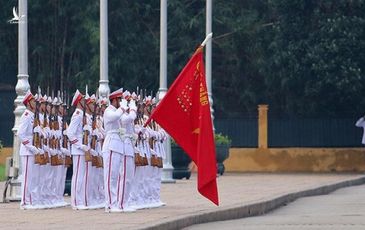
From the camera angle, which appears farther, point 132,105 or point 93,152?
point 93,152

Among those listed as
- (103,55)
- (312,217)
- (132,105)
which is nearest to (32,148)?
(132,105)

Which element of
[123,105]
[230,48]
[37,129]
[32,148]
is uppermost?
[230,48]

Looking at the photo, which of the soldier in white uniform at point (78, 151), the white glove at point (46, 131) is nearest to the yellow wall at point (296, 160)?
the white glove at point (46, 131)

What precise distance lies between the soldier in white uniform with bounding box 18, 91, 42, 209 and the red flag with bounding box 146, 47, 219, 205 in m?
1.99

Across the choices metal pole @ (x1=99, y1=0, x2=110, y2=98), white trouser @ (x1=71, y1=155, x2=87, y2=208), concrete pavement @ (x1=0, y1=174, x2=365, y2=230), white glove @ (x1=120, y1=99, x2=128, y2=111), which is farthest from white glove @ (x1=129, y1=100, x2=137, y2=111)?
metal pole @ (x1=99, y1=0, x2=110, y2=98)

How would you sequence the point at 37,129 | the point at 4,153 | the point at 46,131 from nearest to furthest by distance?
the point at 37,129
the point at 46,131
the point at 4,153

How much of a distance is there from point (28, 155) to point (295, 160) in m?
24.0

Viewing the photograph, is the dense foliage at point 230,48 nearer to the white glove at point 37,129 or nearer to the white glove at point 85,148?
the white glove at point 37,129

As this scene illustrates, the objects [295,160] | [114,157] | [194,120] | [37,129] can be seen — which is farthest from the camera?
[295,160]

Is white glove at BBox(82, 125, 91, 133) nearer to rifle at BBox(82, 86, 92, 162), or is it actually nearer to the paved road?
rifle at BBox(82, 86, 92, 162)

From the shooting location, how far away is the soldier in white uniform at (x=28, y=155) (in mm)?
22688

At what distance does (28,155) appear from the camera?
75.0 feet

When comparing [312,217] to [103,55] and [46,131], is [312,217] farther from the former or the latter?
[103,55]

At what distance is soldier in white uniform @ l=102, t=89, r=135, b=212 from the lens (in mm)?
21672
